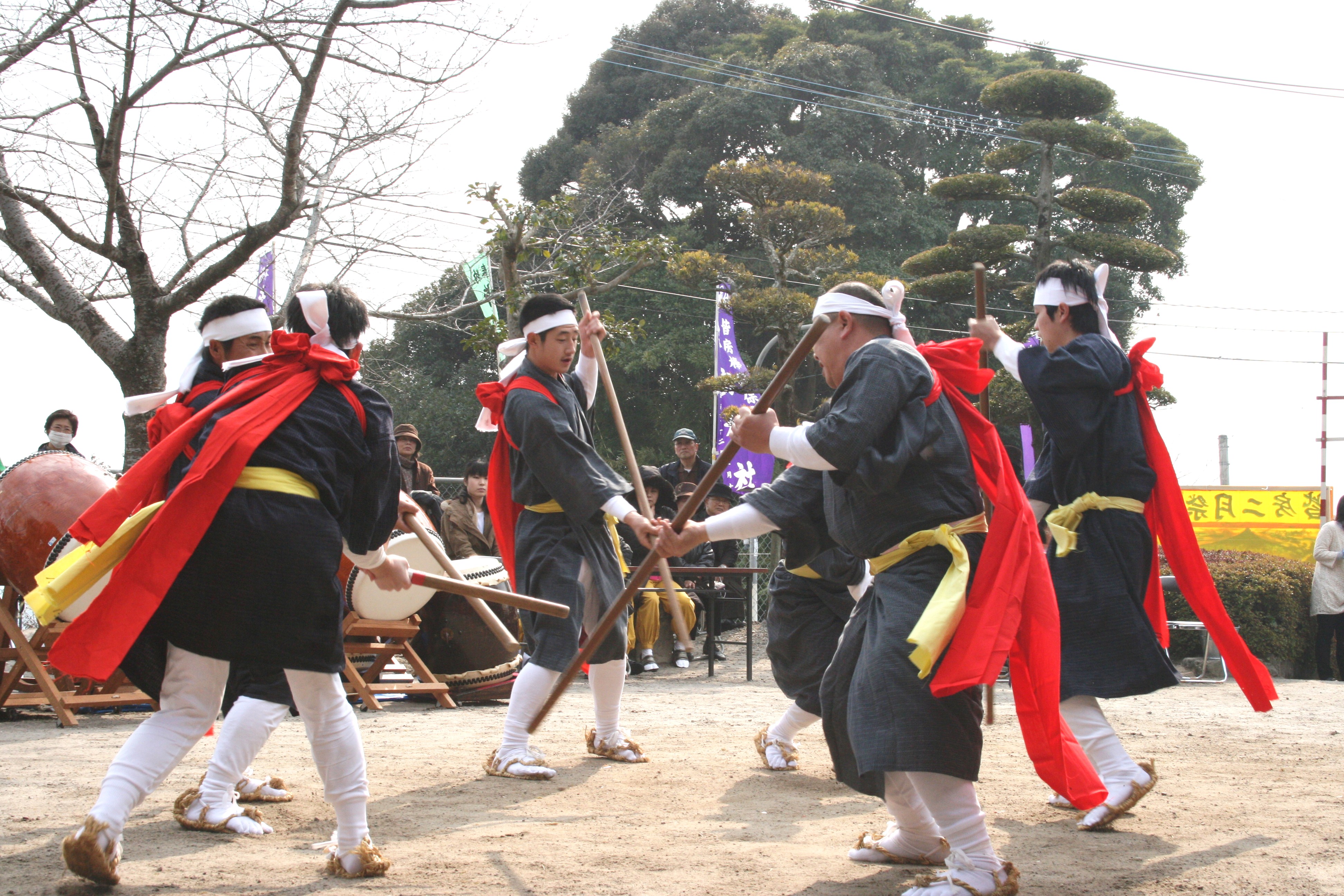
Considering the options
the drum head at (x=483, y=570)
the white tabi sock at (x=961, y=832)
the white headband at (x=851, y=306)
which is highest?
the white headband at (x=851, y=306)

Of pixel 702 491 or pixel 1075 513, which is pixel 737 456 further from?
pixel 702 491

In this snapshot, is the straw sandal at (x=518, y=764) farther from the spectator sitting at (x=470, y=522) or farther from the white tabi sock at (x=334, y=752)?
the spectator sitting at (x=470, y=522)

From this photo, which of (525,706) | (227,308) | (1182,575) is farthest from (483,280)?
(1182,575)

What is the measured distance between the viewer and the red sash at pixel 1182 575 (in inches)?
144

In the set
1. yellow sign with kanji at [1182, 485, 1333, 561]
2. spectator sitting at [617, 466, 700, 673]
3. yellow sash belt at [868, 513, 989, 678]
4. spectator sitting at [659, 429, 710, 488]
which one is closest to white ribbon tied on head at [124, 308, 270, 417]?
yellow sash belt at [868, 513, 989, 678]

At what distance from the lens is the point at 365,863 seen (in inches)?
107

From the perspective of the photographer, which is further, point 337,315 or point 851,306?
point 337,315

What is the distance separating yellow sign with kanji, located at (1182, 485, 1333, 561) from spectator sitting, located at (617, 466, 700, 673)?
655 cm

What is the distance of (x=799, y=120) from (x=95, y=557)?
21688mm

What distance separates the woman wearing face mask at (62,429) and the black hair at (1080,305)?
6099 mm

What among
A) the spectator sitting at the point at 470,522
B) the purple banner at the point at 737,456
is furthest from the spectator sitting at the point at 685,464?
the purple banner at the point at 737,456

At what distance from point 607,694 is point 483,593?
1681 millimetres

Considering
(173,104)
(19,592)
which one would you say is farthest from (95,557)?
(173,104)

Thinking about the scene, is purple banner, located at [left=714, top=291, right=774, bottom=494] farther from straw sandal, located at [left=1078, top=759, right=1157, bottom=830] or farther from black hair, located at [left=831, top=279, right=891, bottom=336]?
black hair, located at [left=831, top=279, right=891, bottom=336]
